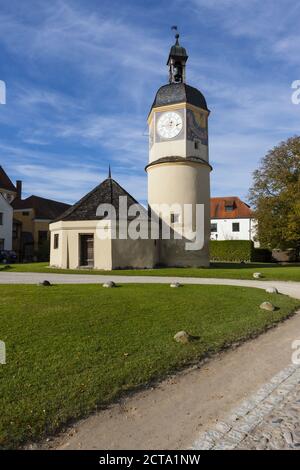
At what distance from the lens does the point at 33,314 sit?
9.00 meters

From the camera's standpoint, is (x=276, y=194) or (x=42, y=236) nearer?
(x=276, y=194)

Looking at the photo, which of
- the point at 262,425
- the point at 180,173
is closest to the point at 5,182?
the point at 180,173

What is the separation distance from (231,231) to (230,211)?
3.25m

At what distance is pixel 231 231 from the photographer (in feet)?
180

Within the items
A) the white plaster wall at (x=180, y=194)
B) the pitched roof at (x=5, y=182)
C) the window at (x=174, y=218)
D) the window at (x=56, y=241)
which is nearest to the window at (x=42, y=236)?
the pitched roof at (x=5, y=182)

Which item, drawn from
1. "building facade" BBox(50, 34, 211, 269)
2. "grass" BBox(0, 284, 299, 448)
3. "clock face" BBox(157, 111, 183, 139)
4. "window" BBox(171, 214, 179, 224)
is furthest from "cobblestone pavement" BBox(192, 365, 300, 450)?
"clock face" BBox(157, 111, 183, 139)

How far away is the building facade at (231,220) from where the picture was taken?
178 feet

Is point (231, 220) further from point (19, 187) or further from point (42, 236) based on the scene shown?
point (19, 187)

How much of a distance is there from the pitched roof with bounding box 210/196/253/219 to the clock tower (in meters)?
25.5

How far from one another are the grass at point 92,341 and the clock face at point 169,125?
19.7m

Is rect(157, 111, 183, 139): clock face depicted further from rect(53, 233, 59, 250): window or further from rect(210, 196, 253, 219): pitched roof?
rect(210, 196, 253, 219): pitched roof

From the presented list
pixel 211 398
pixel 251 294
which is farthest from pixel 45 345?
pixel 251 294

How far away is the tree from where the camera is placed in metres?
33.6
